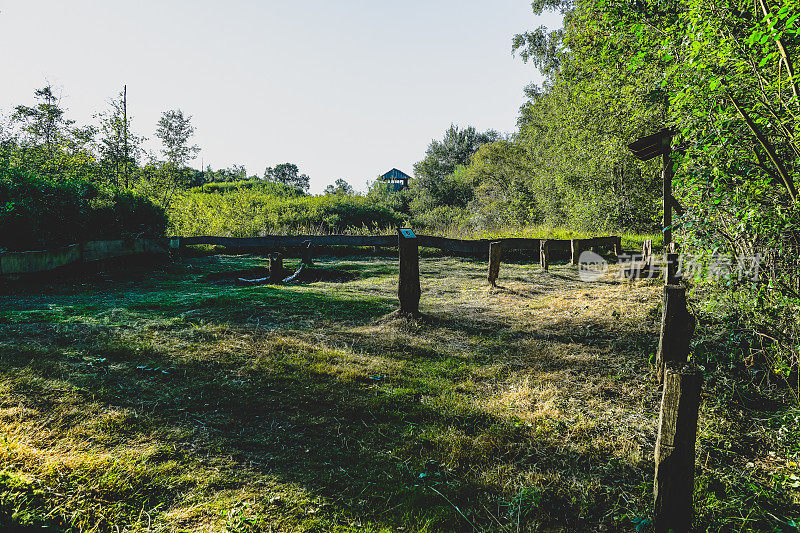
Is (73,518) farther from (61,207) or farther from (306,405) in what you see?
(61,207)

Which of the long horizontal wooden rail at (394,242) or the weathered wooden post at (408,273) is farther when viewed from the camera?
the long horizontal wooden rail at (394,242)

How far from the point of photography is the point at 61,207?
874 centimetres

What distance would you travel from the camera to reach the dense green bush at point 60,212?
305 inches

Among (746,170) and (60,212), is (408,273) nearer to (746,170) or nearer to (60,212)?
(746,170)

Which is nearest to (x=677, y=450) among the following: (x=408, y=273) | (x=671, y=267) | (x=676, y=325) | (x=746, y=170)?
(x=676, y=325)

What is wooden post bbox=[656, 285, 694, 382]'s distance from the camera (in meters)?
3.25

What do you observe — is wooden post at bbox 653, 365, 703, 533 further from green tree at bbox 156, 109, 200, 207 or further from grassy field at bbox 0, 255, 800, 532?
green tree at bbox 156, 109, 200, 207

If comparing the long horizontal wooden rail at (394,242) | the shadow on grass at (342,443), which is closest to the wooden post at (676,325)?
the shadow on grass at (342,443)

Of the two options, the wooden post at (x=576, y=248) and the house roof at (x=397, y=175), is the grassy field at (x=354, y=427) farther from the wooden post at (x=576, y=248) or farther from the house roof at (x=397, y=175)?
the house roof at (x=397, y=175)

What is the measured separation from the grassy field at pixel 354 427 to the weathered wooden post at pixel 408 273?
0.33 metres

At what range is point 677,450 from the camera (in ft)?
6.39

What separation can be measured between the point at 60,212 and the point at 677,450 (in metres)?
11.0

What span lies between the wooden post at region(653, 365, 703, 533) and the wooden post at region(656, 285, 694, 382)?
1.50m

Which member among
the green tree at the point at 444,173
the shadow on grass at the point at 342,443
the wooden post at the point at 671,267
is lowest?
the shadow on grass at the point at 342,443
